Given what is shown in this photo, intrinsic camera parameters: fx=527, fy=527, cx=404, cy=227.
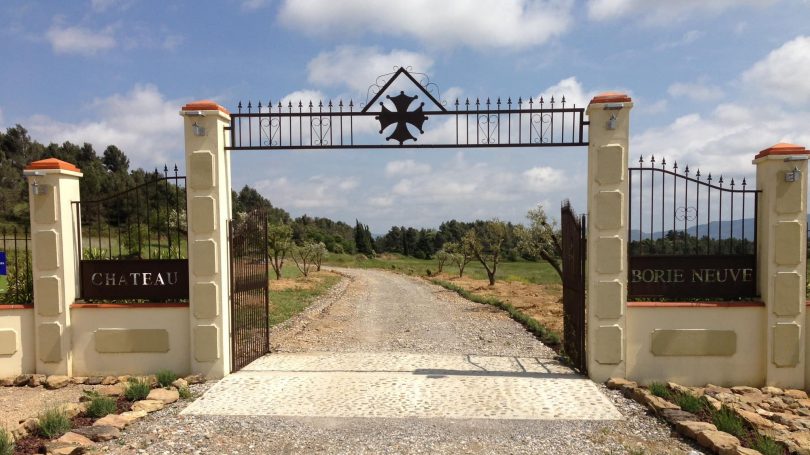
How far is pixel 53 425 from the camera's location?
5641 millimetres

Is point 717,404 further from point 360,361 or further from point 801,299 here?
point 360,361

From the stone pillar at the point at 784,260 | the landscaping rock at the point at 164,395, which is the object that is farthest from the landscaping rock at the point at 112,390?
the stone pillar at the point at 784,260

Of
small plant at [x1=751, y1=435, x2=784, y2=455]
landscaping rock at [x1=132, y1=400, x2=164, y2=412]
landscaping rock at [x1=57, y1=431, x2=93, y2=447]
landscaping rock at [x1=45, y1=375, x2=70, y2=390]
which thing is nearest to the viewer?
small plant at [x1=751, y1=435, x2=784, y2=455]

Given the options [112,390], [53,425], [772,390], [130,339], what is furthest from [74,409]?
[772,390]

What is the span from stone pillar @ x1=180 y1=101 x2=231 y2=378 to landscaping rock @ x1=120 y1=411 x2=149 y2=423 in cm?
164

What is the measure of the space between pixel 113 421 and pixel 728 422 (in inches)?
265

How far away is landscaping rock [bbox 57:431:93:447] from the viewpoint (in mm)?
5312

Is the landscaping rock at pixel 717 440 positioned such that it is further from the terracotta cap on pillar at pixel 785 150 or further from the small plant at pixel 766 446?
the terracotta cap on pillar at pixel 785 150

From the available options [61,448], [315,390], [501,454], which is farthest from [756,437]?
[61,448]

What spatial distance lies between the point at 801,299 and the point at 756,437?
10.9ft

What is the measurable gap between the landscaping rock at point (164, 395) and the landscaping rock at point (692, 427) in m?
6.17

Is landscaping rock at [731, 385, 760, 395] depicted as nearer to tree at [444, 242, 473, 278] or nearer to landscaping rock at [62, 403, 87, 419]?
landscaping rock at [62, 403, 87, 419]

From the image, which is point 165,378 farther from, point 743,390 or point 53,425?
point 743,390

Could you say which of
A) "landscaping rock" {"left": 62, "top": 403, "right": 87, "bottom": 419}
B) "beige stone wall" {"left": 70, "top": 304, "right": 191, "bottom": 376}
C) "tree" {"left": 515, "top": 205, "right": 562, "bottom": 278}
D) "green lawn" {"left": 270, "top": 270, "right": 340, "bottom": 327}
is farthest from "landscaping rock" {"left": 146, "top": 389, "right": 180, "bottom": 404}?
"tree" {"left": 515, "top": 205, "right": 562, "bottom": 278}
